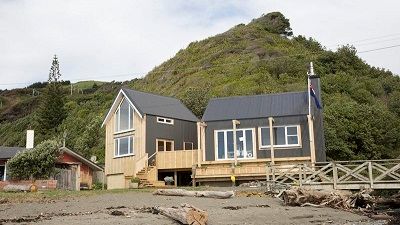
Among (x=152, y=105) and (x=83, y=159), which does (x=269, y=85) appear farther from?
(x=83, y=159)

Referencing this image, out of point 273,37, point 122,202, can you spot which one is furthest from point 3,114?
point 122,202

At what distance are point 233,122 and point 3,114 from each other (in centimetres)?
8363

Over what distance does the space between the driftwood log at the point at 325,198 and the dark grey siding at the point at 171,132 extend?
1444 cm

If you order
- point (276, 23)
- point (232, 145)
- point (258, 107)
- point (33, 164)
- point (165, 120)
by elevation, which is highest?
point (276, 23)

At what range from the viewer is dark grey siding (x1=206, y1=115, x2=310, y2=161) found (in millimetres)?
29266

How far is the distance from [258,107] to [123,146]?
10.3 meters

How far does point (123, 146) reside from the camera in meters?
34.4

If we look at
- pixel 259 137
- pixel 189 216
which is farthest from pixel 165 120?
pixel 189 216

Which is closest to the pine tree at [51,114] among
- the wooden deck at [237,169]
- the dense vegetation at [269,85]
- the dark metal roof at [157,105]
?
the dense vegetation at [269,85]

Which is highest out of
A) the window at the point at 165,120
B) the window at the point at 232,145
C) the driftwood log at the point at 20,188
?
the window at the point at 165,120

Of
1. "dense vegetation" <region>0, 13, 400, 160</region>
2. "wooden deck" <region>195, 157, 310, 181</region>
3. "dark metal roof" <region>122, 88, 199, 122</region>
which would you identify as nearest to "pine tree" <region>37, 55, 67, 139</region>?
"dense vegetation" <region>0, 13, 400, 160</region>

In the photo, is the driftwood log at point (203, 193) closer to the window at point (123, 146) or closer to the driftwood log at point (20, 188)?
the driftwood log at point (20, 188)

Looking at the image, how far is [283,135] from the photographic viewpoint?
97.9ft

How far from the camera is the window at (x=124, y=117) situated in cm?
3409
